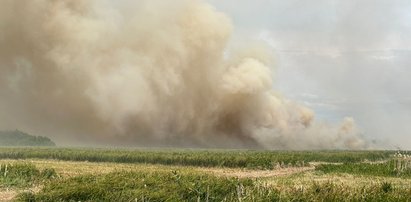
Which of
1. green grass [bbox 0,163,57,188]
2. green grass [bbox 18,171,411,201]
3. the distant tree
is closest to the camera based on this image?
green grass [bbox 18,171,411,201]

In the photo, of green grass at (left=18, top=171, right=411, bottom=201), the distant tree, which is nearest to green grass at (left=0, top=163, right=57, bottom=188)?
green grass at (left=18, top=171, right=411, bottom=201)

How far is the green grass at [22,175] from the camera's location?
29.6 m

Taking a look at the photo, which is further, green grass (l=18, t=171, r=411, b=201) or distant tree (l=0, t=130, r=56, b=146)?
distant tree (l=0, t=130, r=56, b=146)

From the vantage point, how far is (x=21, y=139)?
18775 cm

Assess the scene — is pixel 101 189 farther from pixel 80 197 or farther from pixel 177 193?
pixel 177 193

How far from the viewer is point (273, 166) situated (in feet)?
184

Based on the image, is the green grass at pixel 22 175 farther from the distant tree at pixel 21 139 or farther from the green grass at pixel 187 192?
the distant tree at pixel 21 139

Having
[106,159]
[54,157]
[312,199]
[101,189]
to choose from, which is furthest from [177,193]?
[54,157]

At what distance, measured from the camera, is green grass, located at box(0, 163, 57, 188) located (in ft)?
97.1

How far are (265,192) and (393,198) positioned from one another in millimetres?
4879

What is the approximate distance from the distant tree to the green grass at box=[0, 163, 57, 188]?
15691 centimetres

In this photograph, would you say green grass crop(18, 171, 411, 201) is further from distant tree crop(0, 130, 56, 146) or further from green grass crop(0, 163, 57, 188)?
distant tree crop(0, 130, 56, 146)

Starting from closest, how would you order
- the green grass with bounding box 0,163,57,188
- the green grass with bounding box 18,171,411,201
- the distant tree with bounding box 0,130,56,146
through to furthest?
the green grass with bounding box 18,171,411,201 → the green grass with bounding box 0,163,57,188 → the distant tree with bounding box 0,130,56,146

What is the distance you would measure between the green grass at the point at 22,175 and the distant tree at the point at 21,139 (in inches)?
6177
